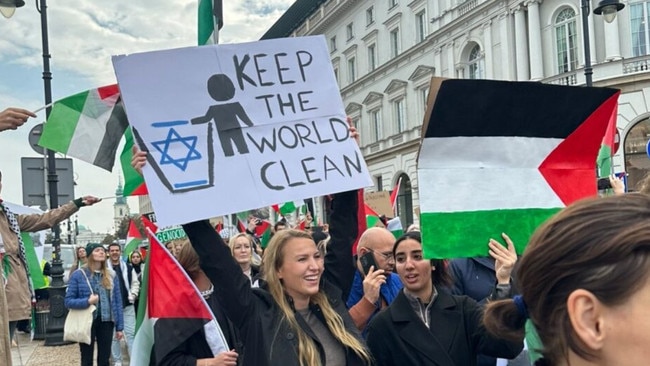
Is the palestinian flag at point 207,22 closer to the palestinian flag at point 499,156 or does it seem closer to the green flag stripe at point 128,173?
the green flag stripe at point 128,173

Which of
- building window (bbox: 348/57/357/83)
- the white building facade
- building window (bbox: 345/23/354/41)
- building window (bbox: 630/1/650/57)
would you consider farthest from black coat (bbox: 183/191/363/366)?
building window (bbox: 345/23/354/41)

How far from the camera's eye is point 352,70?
1718 inches

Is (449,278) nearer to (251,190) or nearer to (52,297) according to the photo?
(251,190)

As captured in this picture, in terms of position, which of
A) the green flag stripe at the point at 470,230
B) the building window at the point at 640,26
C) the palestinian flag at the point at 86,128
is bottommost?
the green flag stripe at the point at 470,230

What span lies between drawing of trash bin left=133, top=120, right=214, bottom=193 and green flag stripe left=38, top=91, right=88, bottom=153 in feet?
4.26

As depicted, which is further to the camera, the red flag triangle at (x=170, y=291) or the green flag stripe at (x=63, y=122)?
the green flag stripe at (x=63, y=122)

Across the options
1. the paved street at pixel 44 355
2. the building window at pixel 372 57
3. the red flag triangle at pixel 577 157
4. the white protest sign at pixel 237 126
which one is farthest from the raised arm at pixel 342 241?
the building window at pixel 372 57

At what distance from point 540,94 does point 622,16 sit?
72.9 feet

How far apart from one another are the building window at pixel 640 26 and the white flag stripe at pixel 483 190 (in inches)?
854

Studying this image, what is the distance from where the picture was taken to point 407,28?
35.5 m

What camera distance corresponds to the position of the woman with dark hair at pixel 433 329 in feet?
9.66

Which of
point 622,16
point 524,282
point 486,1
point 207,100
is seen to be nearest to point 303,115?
point 207,100

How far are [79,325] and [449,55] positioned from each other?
2630cm

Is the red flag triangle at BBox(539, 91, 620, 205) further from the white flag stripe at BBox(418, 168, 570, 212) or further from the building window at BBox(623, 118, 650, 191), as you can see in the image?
the building window at BBox(623, 118, 650, 191)
